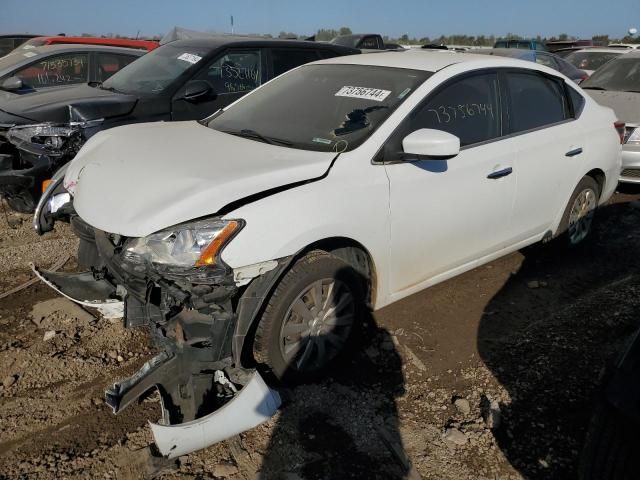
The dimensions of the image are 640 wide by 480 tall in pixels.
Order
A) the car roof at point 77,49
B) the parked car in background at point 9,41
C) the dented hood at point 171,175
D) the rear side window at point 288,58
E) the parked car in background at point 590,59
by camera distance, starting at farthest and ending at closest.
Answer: the parked car in background at point 590,59 → the parked car in background at point 9,41 → the car roof at point 77,49 → the rear side window at point 288,58 → the dented hood at point 171,175

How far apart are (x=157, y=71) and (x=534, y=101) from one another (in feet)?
12.5

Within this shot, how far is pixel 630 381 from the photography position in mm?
1844

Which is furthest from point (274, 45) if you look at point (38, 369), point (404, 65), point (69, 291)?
point (38, 369)

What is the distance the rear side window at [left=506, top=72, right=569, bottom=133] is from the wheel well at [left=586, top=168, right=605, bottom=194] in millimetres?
588

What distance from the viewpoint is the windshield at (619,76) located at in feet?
23.4

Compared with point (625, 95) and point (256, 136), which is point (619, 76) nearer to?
point (625, 95)

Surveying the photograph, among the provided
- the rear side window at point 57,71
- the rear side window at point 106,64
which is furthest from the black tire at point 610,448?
the rear side window at point 57,71

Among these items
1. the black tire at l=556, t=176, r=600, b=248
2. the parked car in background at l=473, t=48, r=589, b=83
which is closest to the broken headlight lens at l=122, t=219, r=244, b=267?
the black tire at l=556, t=176, r=600, b=248

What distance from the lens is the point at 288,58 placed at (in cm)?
605

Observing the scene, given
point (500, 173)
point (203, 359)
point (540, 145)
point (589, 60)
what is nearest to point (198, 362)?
point (203, 359)

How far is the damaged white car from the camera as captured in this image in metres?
2.46

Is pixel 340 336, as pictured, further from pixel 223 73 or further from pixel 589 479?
pixel 223 73

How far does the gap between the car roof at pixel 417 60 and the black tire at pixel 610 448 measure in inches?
89.1

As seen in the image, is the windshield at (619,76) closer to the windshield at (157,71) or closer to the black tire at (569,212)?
the black tire at (569,212)
